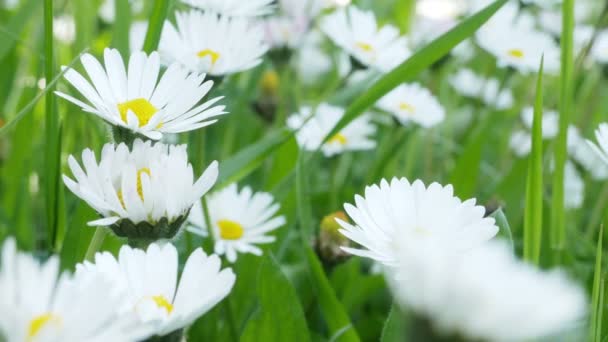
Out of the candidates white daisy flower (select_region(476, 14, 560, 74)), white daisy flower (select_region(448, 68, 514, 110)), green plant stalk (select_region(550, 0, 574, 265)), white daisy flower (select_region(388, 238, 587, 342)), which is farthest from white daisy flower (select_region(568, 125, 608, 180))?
white daisy flower (select_region(388, 238, 587, 342))

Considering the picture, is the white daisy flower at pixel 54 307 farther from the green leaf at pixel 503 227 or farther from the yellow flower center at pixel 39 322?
the green leaf at pixel 503 227

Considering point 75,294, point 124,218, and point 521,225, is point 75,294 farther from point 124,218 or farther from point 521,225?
point 521,225

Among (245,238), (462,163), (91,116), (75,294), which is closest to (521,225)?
(462,163)

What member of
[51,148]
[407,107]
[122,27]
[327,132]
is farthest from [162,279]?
[407,107]

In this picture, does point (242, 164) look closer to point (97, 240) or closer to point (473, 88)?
point (97, 240)

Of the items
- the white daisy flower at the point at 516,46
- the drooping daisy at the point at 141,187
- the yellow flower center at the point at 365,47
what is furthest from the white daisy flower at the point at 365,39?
the drooping daisy at the point at 141,187

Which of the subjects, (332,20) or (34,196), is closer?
(34,196)

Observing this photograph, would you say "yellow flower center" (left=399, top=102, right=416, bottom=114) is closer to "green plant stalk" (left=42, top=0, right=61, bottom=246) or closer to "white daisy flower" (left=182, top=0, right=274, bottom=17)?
"white daisy flower" (left=182, top=0, right=274, bottom=17)
